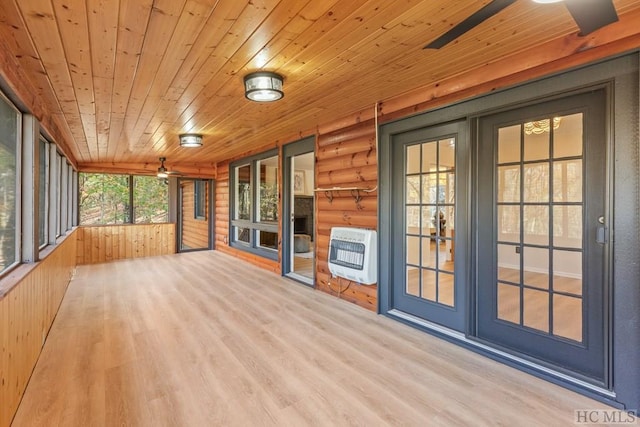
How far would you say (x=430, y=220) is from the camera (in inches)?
125

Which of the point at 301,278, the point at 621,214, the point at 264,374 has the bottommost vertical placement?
the point at 264,374

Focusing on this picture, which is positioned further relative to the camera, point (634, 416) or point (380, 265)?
point (380, 265)

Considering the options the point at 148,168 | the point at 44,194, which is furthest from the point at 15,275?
the point at 148,168

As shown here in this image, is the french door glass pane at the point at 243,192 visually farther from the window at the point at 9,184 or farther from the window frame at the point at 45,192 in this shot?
the window at the point at 9,184

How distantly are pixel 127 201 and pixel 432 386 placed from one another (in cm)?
761

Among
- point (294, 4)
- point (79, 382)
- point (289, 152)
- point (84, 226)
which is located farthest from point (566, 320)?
point (84, 226)

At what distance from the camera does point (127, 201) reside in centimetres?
749

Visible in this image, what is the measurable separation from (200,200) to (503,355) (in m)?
7.80

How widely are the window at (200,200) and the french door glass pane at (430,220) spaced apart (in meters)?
6.41

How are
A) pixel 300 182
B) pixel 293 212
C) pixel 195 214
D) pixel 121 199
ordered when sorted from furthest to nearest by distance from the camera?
pixel 195 214 < pixel 300 182 < pixel 121 199 < pixel 293 212

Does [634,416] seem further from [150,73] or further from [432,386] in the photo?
[150,73]

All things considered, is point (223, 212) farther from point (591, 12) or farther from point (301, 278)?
point (591, 12)

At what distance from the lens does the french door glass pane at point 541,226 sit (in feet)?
7.32

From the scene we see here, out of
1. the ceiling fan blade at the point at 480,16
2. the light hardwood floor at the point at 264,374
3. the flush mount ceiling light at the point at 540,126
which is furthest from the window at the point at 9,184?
the flush mount ceiling light at the point at 540,126
